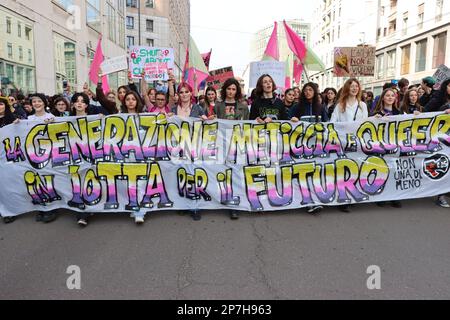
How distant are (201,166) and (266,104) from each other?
4.83 ft

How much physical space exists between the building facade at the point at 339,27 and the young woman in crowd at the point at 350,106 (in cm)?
2949

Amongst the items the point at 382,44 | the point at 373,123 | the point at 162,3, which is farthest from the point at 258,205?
the point at 162,3

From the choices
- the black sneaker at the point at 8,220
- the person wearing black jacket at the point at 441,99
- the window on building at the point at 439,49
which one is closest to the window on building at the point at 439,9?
the window on building at the point at 439,49

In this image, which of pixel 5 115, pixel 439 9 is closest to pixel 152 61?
pixel 5 115

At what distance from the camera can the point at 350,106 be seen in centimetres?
584

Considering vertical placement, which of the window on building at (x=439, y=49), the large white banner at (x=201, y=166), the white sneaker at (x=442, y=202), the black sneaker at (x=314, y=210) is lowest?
the black sneaker at (x=314, y=210)

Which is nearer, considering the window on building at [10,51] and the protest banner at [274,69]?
the protest banner at [274,69]


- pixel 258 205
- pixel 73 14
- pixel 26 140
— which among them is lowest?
pixel 258 205

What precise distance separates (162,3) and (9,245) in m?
56.7

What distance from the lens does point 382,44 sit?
1497 inches

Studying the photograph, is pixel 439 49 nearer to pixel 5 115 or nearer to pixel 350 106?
pixel 350 106

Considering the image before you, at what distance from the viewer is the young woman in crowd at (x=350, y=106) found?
5.77m

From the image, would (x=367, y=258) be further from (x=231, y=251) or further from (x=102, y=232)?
(x=102, y=232)

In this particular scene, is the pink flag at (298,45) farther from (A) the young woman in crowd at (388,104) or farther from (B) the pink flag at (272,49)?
(A) the young woman in crowd at (388,104)
